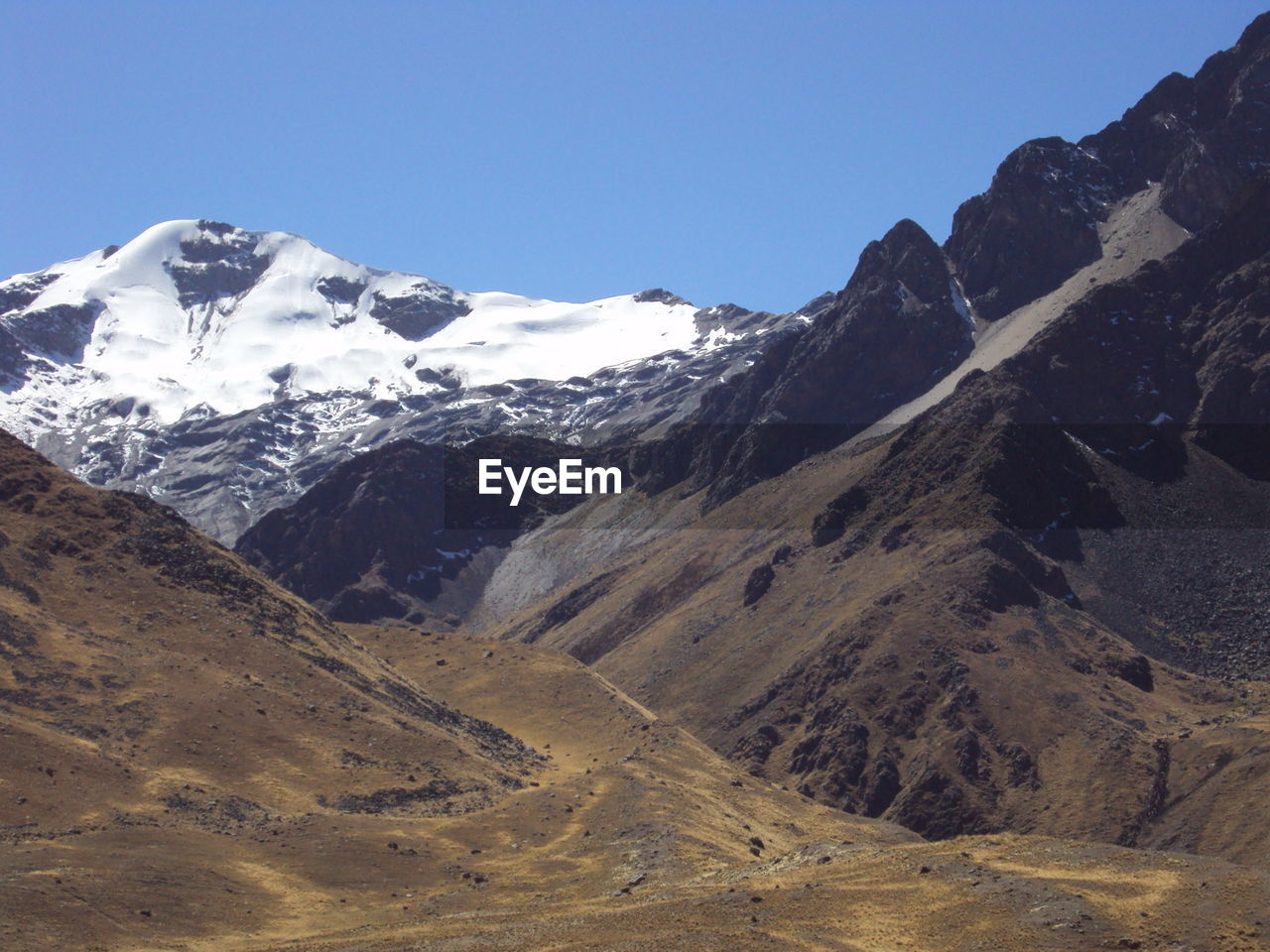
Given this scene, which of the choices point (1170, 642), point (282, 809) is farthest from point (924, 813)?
point (282, 809)

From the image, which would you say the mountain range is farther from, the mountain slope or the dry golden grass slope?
the mountain slope

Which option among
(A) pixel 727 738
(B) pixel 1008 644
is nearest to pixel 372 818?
(A) pixel 727 738

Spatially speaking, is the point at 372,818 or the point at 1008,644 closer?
the point at 372,818

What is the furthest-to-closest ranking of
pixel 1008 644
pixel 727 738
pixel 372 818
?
pixel 727 738
pixel 1008 644
pixel 372 818

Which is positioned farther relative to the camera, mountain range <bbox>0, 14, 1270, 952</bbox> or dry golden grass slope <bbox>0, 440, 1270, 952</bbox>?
mountain range <bbox>0, 14, 1270, 952</bbox>

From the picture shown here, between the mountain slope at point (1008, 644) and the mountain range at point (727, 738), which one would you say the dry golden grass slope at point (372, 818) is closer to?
the mountain range at point (727, 738)

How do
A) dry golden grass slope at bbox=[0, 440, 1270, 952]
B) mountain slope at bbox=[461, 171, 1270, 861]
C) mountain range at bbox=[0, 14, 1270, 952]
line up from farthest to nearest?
mountain slope at bbox=[461, 171, 1270, 861] < mountain range at bbox=[0, 14, 1270, 952] < dry golden grass slope at bbox=[0, 440, 1270, 952]

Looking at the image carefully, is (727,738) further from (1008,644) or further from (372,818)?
(372,818)

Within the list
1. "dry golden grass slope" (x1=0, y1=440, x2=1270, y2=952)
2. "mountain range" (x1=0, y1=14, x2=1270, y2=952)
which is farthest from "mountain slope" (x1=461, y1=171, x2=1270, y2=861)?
"dry golden grass slope" (x1=0, y1=440, x2=1270, y2=952)

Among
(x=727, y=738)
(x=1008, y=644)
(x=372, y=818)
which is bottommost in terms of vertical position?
(x=727, y=738)

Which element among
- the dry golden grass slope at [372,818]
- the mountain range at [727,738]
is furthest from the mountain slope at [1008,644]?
the dry golden grass slope at [372,818]
